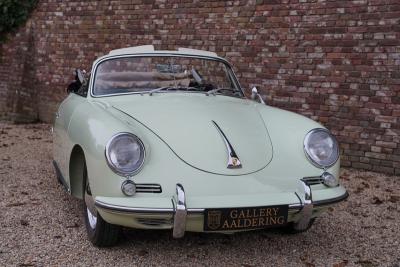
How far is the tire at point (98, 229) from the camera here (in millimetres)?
3225

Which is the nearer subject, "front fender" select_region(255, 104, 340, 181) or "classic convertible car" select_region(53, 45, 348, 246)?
"classic convertible car" select_region(53, 45, 348, 246)

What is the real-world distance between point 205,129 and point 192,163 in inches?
12.3

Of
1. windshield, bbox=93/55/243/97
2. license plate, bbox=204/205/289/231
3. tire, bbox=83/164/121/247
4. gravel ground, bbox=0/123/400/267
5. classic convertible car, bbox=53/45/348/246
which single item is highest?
windshield, bbox=93/55/243/97

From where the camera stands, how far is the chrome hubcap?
3279mm

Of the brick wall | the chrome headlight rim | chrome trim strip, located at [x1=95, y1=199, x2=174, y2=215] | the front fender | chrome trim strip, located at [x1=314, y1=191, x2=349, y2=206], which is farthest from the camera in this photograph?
the brick wall

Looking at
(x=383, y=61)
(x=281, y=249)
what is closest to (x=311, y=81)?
(x=383, y=61)

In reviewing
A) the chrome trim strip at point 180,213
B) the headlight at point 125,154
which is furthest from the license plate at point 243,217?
the headlight at point 125,154

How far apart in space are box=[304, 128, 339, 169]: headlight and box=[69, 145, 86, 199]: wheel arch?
5.46 ft

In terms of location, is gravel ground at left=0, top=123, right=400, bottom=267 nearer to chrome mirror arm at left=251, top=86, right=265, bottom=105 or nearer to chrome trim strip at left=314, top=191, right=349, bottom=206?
chrome trim strip at left=314, top=191, right=349, bottom=206

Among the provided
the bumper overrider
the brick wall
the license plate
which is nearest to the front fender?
the bumper overrider

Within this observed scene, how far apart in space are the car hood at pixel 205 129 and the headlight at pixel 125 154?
13 centimetres

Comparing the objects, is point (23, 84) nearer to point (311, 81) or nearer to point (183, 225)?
point (311, 81)

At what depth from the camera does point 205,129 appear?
3270 millimetres

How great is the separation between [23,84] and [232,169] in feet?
25.3
